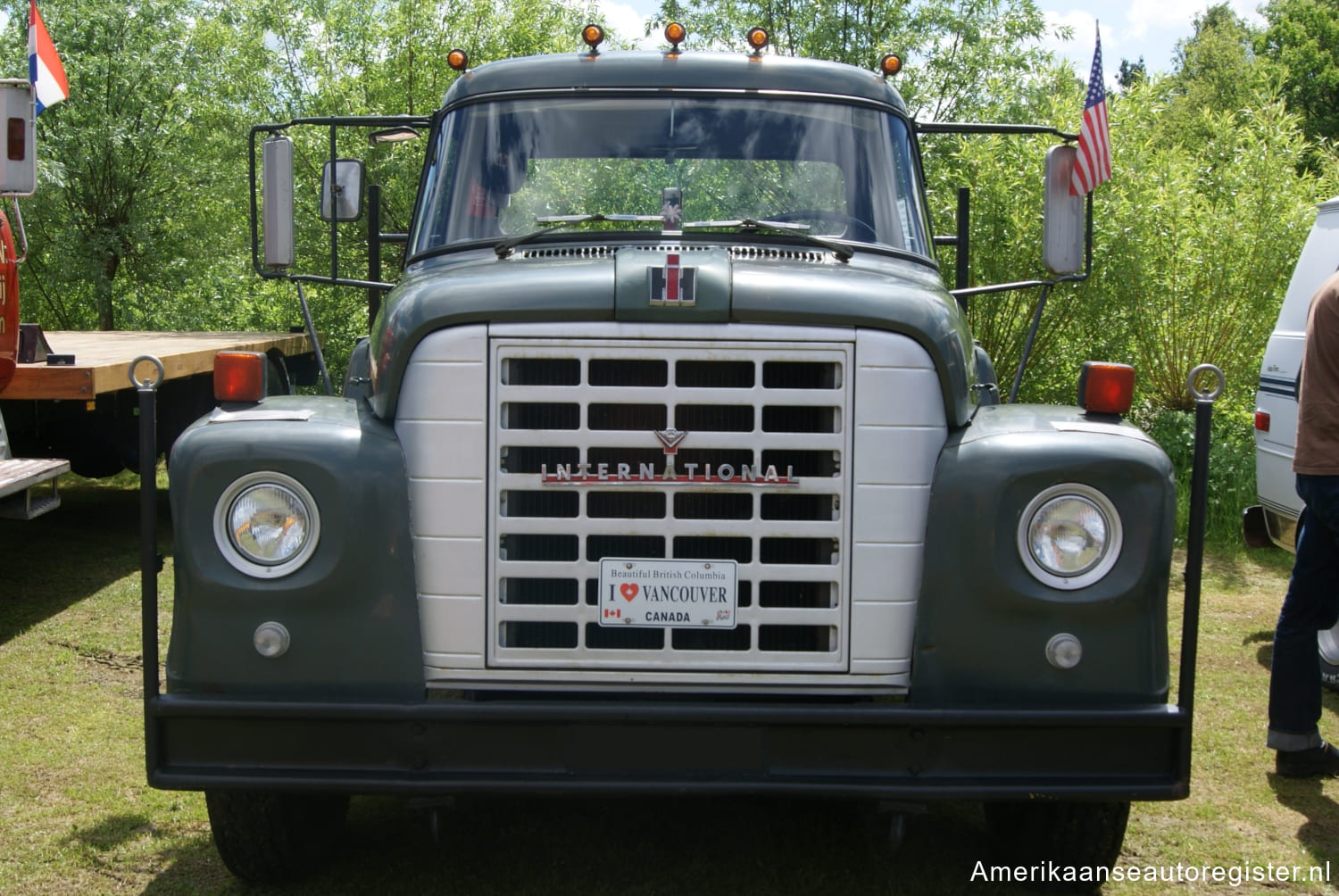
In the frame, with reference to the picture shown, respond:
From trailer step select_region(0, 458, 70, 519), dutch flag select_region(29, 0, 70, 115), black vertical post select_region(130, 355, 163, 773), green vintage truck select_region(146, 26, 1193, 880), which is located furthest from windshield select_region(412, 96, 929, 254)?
dutch flag select_region(29, 0, 70, 115)

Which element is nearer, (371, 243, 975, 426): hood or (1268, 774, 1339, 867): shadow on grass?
(371, 243, 975, 426): hood

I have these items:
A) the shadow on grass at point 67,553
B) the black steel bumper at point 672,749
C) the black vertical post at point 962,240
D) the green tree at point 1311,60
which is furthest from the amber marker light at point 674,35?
the green tree at point 1311,60

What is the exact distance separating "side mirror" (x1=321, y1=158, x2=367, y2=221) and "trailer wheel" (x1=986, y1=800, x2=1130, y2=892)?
131 inches

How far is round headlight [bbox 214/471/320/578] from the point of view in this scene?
3.36 m

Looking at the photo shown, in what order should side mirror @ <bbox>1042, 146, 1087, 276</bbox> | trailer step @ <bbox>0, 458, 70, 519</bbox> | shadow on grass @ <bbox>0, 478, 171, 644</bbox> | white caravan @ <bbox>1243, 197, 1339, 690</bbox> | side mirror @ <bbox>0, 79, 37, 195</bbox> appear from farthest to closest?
shadow on grass @ <bbox>0, 478, 171, 644</bbox> < trailer step @ <bbox>0, 458, 70, 519</bbox> < side mirror @ <bbox>0, 79, 37, 195</bbox> < white caravan @ <bbox>1243, 197, 1339, 690</bbox> < side mirror @ <bbox>1042, 146, 1087, 276</bbox>

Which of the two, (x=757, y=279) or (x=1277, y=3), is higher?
(x=1277, y=3)

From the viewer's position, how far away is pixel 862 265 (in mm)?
4172

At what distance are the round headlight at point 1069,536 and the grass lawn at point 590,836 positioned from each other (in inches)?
44.3

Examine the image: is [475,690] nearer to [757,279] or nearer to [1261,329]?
[757,279]

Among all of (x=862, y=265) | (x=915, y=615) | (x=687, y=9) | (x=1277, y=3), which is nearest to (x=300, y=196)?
(x=687, y=9)

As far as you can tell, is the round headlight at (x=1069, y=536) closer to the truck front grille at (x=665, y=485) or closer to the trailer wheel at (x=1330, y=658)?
the truck front grille at (x=665, y=485)

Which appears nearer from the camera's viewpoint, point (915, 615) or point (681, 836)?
point (915, 615)

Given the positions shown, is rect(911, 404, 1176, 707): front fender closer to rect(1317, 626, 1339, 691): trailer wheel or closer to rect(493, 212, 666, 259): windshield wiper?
rect(493, 212, 666, 259): windshield wiper

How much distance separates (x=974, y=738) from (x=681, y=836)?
133 cm
